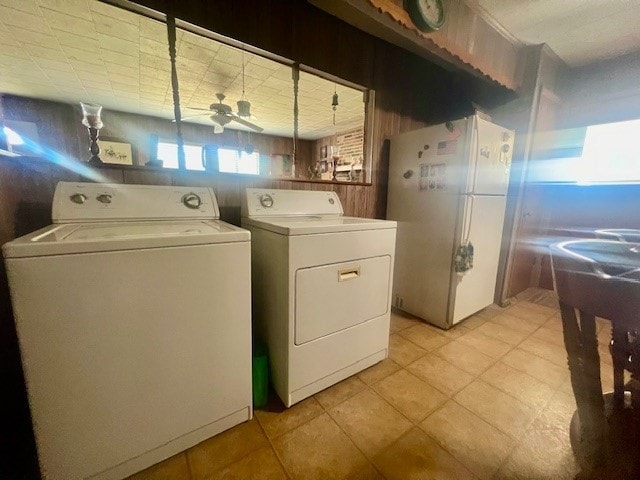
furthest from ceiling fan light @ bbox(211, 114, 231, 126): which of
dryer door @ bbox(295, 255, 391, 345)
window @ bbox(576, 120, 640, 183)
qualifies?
window @ bbox(576, 120, 640, 183)

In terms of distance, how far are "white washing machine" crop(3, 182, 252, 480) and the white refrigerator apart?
1.67 metres

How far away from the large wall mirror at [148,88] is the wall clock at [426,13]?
0.66 m

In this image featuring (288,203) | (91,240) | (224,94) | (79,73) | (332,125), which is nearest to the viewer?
(91,240)

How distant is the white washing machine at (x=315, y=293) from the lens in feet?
3.90

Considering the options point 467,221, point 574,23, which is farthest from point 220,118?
point 574,23

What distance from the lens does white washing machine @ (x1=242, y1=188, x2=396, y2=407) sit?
1.19m

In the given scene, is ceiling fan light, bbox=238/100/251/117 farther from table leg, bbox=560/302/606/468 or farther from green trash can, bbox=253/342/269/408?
table leg, bbox=560/302/606/468

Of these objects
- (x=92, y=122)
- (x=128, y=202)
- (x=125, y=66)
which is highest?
(x=125, y=66)

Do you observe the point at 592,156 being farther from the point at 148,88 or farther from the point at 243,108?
the point at 148,88

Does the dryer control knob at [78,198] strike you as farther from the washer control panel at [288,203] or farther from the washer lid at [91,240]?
the washer control panel at [288,203]

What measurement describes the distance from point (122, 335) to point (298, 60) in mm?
1923

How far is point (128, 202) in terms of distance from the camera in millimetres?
1204

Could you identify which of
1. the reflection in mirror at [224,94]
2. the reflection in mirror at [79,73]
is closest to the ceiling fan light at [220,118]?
the reflection in mirror at [224,94]

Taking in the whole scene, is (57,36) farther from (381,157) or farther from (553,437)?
(553,437)
